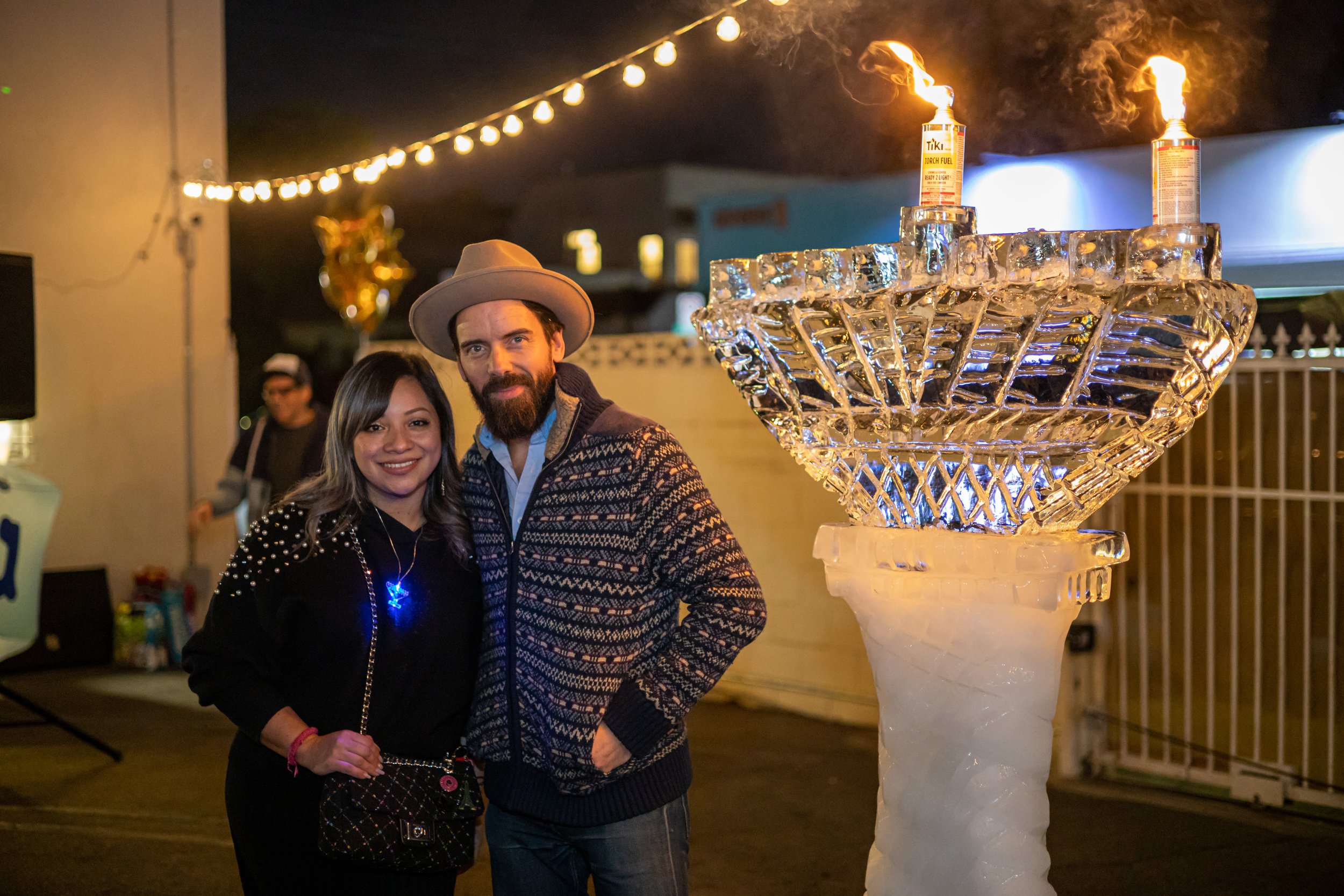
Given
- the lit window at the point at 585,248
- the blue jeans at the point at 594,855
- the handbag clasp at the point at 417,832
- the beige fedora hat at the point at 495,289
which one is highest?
the lit window at the point at 585,248

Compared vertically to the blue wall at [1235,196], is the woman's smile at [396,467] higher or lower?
lower

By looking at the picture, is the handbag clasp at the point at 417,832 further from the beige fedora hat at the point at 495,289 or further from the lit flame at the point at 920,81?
the lit flame at the point at 920,81

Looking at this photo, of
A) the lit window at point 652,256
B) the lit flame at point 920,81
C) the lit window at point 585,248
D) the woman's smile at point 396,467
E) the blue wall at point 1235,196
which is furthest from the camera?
the lit window at point 585,248

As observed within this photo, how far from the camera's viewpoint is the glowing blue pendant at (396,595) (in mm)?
2227

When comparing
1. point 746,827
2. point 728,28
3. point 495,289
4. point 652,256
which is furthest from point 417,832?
point 652,256

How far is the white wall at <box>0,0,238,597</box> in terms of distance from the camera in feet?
24.8

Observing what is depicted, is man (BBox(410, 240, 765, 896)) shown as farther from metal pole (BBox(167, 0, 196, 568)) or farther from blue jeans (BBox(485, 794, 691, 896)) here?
metal pole (BBox(167, 0, 196, 568))

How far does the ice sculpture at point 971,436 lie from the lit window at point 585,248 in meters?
30.0

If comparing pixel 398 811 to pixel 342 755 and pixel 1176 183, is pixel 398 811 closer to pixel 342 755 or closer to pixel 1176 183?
pixel 342 755

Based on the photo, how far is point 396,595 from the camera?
2.23 m

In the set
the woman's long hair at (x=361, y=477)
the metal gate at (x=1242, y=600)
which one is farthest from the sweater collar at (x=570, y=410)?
the metal gate at (x=1242, y=600)

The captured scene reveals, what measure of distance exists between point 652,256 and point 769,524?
23967 millimetres

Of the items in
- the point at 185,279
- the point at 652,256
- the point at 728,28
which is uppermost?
the point at 652,256

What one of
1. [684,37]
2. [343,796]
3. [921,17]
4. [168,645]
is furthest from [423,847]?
[921,17]
